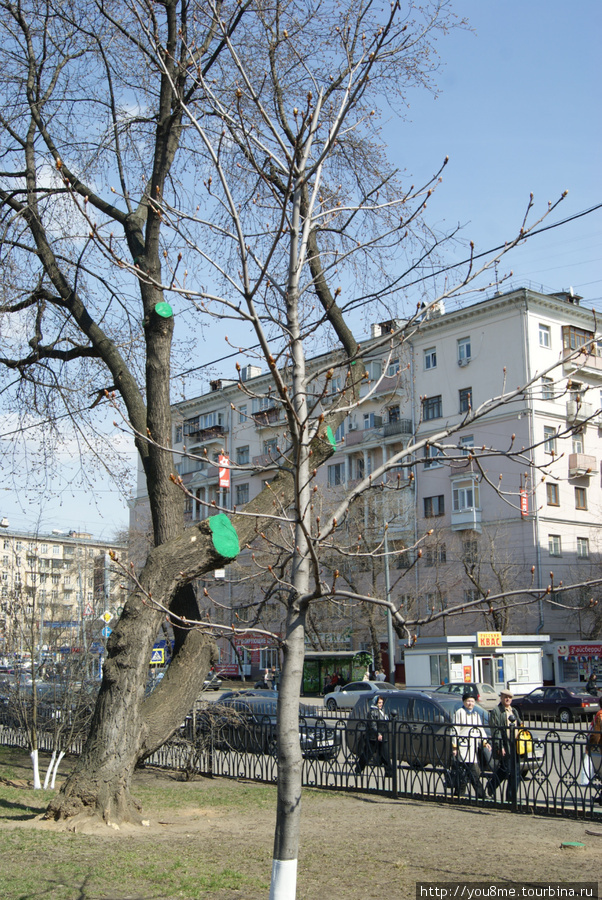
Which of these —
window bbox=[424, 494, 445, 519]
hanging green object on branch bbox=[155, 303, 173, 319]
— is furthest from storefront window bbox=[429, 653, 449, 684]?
hanging green object on branch bbox=[155, 303, 173, 319]

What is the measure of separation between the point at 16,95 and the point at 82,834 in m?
10.6

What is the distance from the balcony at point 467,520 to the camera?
43469mm

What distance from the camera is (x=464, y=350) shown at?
4488 centimetres

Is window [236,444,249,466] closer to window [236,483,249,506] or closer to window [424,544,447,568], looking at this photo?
window [236,483,249,506]

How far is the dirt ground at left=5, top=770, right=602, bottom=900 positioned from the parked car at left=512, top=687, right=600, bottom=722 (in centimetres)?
2063

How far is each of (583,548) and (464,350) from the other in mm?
12210

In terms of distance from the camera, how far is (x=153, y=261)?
11.9m

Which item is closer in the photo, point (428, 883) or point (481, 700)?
point (428, 883)

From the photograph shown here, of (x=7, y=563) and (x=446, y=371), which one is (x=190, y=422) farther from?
(x=446, y=371)

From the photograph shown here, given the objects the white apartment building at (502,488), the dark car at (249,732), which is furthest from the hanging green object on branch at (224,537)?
the white apartment building at (502,488)

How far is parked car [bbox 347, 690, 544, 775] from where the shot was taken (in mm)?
11434

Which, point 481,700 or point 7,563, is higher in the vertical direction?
point 7,563

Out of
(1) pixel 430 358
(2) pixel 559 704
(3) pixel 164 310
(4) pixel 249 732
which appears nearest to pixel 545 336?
(1) pixel 430 358

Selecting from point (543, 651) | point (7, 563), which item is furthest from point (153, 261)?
point (543, 651)
